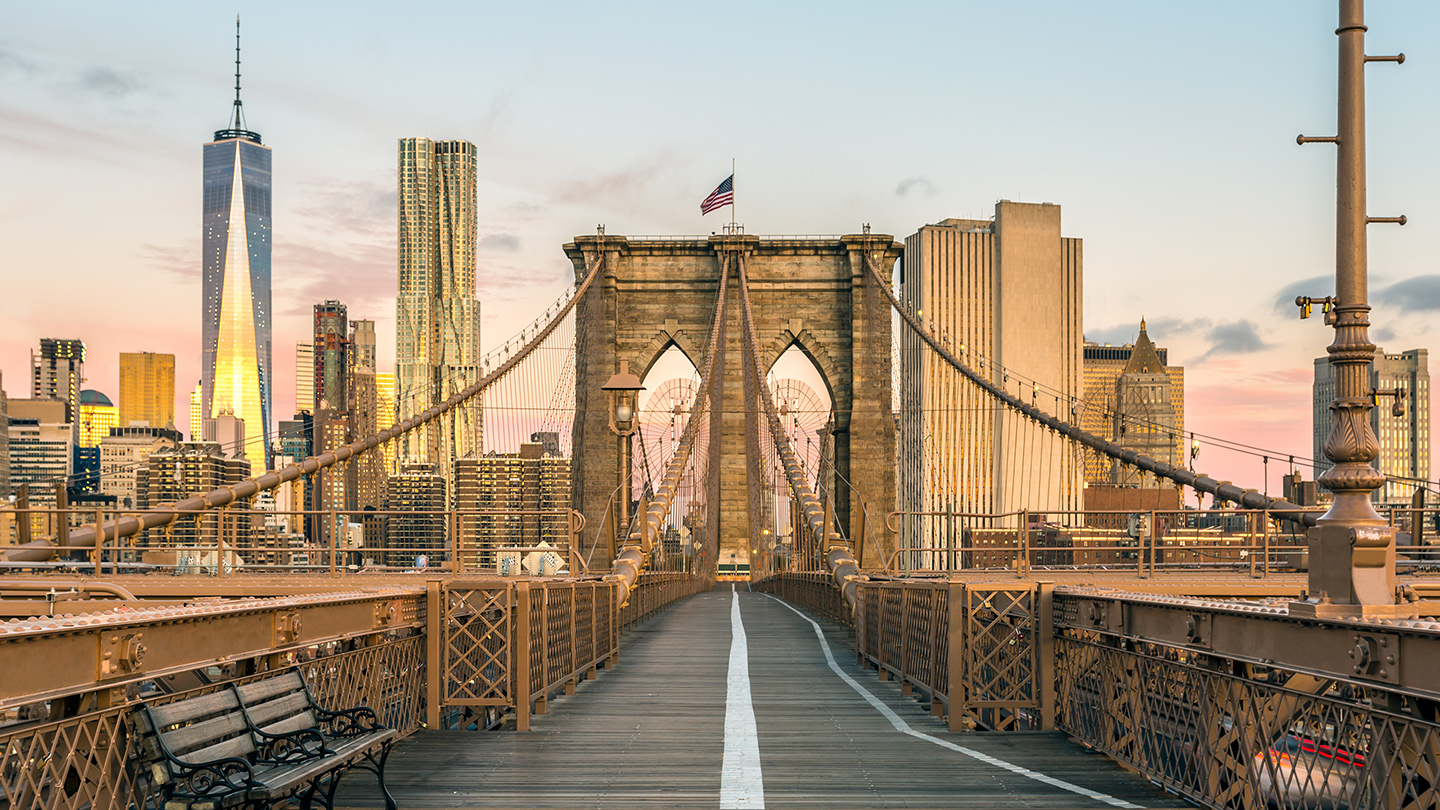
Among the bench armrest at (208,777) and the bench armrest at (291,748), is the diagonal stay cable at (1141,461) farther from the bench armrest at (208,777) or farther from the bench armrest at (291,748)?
the bench armrest at (208,777)

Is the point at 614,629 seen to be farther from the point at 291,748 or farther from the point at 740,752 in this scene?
the point at 291,748

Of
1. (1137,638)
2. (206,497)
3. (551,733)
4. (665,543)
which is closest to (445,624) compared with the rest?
(551,733)

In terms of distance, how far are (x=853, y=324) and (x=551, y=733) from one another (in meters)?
48.8

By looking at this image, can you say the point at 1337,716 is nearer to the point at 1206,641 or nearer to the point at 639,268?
the point at 1206,641

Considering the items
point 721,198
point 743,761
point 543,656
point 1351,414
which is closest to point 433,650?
point 543,656

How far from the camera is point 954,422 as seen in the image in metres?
142

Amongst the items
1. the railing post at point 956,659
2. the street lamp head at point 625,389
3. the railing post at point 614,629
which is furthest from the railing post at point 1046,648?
the street lamp head at point 625,389

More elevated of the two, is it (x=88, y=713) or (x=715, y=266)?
(x=715, y=266)

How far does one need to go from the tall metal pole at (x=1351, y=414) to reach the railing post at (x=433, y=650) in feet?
22.8

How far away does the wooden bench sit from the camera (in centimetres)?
605

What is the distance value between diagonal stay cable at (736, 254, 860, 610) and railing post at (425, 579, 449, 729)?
31.5ft

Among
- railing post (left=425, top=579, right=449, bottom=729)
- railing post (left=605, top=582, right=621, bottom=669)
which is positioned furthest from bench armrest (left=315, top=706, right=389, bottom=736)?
railing post (left=605, top=582, right=621, bottom=669)

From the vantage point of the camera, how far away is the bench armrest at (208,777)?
596cm

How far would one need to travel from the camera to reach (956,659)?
1088 cm
